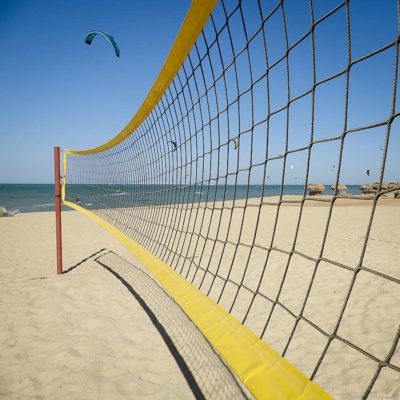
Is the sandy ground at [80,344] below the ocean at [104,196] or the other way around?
below

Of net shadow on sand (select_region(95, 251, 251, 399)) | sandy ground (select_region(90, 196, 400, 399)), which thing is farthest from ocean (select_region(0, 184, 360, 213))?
net shadow on sand (select_region(95, 251, 251, 399))

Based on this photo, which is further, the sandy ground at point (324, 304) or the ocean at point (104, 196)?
the ocean at point (104, 196)

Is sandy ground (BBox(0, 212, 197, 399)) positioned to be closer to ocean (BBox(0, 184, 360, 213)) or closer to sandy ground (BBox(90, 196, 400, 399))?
sandy ground (BBox(90, 196, 400, 399))

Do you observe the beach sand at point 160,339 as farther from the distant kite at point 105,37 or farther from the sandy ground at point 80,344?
the distant kite at point 105,37

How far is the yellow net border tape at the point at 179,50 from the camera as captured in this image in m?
1.74

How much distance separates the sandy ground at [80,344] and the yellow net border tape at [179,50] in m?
2.62

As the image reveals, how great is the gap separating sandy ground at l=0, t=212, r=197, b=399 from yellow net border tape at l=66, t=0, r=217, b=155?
2.62 m

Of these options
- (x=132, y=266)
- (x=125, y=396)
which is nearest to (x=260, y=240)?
(x=132, y=266)

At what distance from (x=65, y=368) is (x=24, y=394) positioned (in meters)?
0.34

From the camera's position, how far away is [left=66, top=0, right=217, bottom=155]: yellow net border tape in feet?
5.70

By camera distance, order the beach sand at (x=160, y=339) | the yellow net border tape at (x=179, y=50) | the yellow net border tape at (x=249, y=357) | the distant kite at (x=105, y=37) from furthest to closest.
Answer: the distant kite at (x=105, y=37) < the beach sand at (x=160, y=339) < the yellow net border tape at (x=179, y=50) < the yellow net border tape at (x=249, y=357)

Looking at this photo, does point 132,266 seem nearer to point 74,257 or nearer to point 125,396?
point 74,257

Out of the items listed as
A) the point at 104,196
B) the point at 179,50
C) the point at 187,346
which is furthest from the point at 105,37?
the point at 187,346

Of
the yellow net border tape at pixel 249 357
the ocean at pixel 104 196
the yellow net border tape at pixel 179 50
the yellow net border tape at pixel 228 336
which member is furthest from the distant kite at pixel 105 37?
the yellow net border tape at pixel 249 357
